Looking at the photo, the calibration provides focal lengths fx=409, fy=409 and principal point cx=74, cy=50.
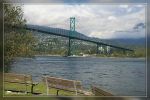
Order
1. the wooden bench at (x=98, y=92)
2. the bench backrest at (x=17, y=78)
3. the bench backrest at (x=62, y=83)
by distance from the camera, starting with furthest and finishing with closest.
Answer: the bench backrest at (x=17, y=78)
the bench backrest at (x=62, y=83)
the wooden bench at (x=98, y=92)

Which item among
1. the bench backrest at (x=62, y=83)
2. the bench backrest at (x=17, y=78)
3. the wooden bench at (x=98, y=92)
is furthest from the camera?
the bench backrest at (x=17, y=78)

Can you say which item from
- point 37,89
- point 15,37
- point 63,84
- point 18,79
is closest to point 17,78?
point 18,79

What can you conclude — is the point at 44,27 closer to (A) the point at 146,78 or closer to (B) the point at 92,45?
(B) the point at 92,45

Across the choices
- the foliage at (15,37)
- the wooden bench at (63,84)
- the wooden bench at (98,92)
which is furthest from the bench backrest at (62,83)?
the foliage at (15,37)

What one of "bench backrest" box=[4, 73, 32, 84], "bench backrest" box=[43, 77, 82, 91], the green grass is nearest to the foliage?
"bench backrest" box=[4, 73, 32, 84]

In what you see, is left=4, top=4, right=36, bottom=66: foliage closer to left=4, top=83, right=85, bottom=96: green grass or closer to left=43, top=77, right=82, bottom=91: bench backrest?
left=4, top=83, right=85, bottom=96: green grass

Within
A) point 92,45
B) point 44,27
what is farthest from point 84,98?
point 44,27

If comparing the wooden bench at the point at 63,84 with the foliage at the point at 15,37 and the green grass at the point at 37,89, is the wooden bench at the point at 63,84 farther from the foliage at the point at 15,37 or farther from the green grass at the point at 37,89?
the foliage at the point at 15,37
